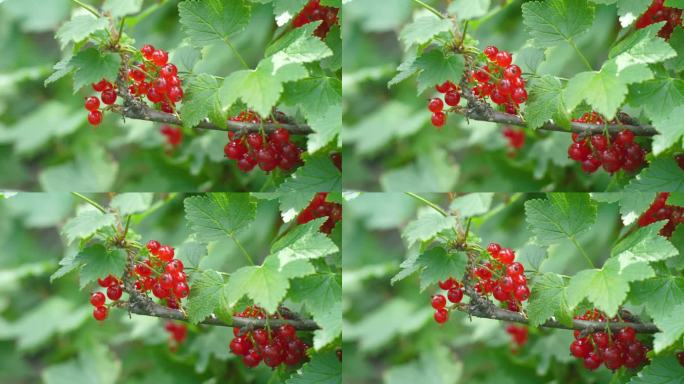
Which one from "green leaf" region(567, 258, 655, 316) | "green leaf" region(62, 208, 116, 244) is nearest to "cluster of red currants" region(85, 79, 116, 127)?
"green leaf" region(62, 208, 116, 244)

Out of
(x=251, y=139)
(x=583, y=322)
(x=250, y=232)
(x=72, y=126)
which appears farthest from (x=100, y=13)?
(x=583, y=322)

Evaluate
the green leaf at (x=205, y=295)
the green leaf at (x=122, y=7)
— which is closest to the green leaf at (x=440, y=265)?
the green leaf at (x=205, y=295)

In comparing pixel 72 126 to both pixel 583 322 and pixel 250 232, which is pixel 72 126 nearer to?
pixel 250 232

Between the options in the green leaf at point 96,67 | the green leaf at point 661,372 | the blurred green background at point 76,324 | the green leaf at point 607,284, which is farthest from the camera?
the blurred green background at point 76,324

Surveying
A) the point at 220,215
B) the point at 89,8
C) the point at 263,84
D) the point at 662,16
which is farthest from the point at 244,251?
the point at 662,16

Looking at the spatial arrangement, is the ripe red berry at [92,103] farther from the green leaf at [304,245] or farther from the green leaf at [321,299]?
the green leaf at [321,299]

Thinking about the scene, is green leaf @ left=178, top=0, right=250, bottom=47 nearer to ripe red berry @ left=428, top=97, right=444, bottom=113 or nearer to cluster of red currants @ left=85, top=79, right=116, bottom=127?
cluster of red currants @ left=85, top=79, right=116, bottom=127

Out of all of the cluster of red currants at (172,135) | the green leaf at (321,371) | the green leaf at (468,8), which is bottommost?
the green leaf at (321,371)

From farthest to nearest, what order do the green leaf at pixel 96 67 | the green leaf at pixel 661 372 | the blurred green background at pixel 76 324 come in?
the blurred green background at pixel 76 324
the green leaf at pixel 96 67
the green leaf at pixel 661 372
